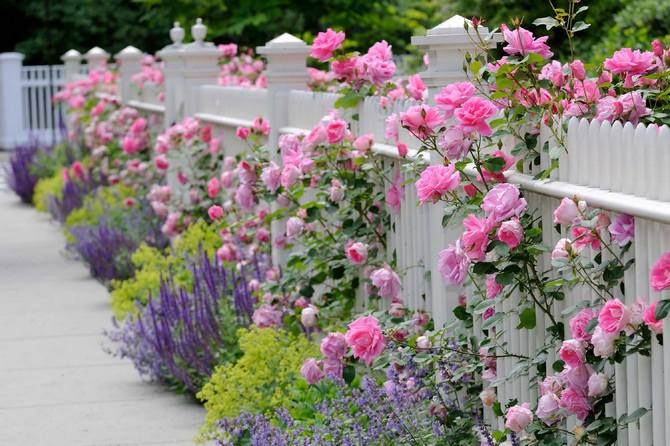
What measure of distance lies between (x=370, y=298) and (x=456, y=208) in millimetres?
1688

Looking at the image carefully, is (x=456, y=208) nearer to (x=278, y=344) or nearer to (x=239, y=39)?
(x=278, y=344)

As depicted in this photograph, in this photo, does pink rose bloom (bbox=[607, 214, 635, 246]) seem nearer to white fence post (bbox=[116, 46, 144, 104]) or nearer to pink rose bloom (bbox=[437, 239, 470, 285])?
pink rose bloom (bbox=[437, 239, 470, 285])

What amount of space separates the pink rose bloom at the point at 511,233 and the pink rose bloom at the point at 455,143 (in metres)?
0.41

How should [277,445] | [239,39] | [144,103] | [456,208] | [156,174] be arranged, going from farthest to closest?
[239,39] < [144,103] < [156,174] < [277,445] < [456,208]

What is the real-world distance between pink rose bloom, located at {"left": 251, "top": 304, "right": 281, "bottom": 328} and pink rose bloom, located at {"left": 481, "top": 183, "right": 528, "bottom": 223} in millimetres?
2453

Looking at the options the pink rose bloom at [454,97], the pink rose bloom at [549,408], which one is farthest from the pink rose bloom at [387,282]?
the pink rose bloom at [549,408]

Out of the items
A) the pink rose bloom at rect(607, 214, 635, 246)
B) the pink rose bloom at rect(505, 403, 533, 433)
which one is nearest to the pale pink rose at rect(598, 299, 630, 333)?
the pink rose bloom at rect(607, 214, 635, 246)

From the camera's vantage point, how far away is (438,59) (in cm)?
461

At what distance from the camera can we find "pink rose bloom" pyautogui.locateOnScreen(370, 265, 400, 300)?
5.22 metres

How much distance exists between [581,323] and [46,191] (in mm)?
11203

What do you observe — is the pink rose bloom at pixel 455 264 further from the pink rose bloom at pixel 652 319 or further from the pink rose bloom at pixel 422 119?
the pink rose bloom at pixel 652 319

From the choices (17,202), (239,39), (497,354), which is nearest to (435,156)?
(497,354)

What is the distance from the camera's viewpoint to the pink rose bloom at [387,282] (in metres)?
5.22

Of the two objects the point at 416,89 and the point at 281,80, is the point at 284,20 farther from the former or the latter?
the point at 416,89
